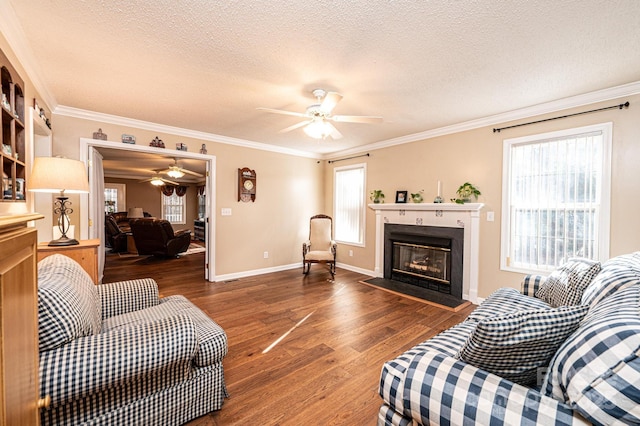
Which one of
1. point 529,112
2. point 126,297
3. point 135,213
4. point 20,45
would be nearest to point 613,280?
point 529,112

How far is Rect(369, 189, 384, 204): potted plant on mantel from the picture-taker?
16.0ft

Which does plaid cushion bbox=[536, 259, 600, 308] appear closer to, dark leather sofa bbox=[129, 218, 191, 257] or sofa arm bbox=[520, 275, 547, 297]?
sofa arm bbox=[520, 275, 547, 297]

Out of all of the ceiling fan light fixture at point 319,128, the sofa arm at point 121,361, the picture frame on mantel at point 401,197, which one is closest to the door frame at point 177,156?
the ceiling fan light fixture at point 319,128

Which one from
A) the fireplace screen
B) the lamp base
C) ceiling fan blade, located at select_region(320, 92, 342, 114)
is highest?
ceiling fan blade, located at select_region(320, 92, 342, 114)

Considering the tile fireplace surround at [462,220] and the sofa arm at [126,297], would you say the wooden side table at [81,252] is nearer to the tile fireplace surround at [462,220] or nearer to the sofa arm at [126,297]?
the sofa arm at [126,297]

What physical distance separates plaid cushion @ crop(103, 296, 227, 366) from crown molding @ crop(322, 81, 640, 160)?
3879 mm

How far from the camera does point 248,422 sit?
5.32 ft

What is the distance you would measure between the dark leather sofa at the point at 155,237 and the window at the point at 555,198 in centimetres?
667

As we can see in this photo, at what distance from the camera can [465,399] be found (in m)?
0.96

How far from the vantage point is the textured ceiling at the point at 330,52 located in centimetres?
168

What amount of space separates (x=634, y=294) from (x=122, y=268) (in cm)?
697

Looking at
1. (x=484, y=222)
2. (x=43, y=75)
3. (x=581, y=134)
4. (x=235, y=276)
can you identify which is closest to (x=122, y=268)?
(x=235, y=276)

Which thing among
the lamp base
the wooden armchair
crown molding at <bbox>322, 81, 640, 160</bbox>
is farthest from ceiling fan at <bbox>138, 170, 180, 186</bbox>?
crown molding at <bbox>322, 81, 640, 160</bbox>

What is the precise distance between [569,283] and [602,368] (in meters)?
1.64
